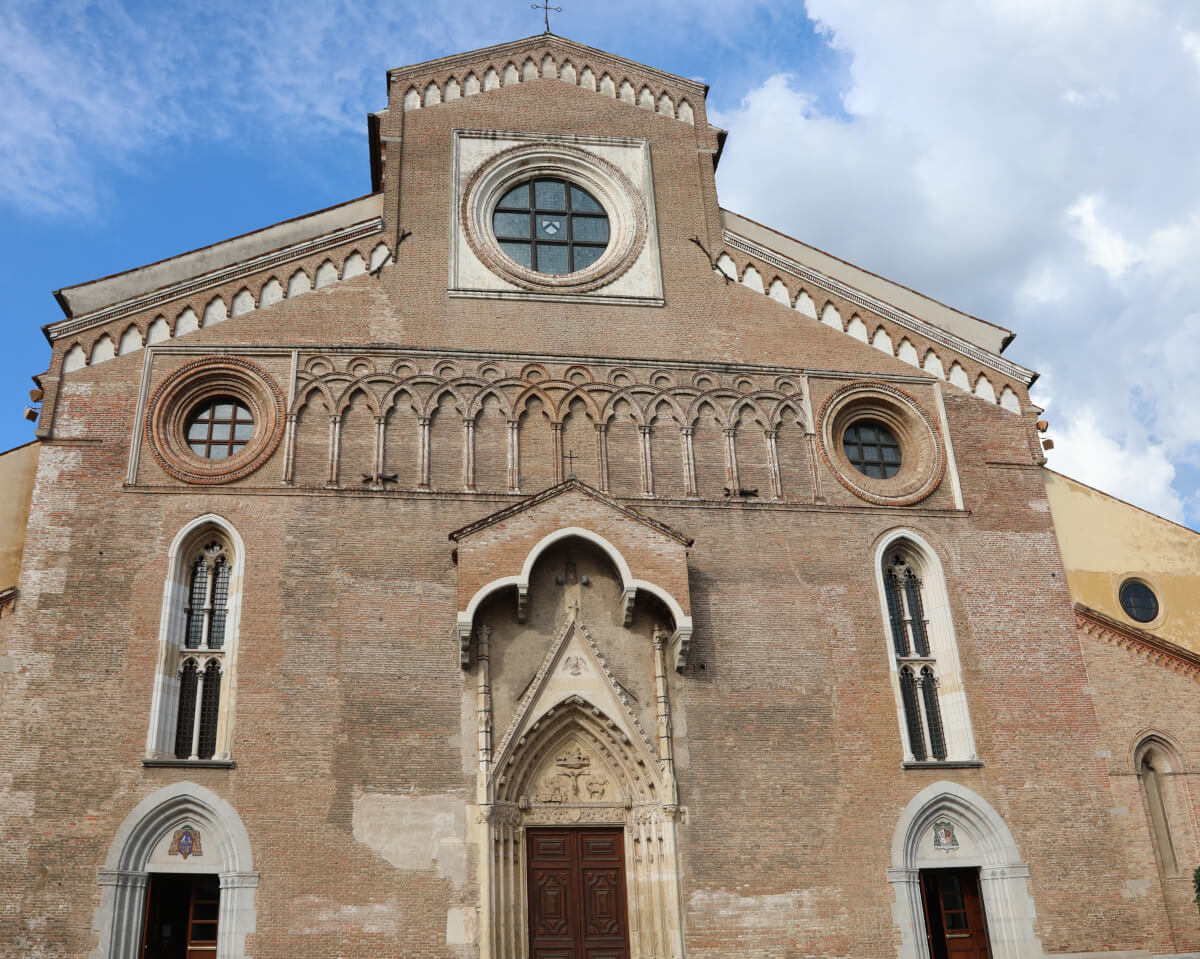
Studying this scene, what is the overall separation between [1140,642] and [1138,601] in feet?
5.12

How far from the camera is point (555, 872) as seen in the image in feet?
50.9

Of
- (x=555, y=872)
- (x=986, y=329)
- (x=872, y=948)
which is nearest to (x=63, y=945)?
(x=555, y=872)

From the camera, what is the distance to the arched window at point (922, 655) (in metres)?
16.7

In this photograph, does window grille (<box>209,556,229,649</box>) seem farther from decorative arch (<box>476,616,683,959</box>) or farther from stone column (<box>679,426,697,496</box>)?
stone column (<box>679,426,697,496</box>)

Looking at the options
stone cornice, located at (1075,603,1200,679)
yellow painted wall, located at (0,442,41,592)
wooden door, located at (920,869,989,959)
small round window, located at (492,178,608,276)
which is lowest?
wooden door, located at (920,869,989,959)

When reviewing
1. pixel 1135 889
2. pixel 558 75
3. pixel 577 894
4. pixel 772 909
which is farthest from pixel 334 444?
pixel 1135 889

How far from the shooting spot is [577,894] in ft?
50.7

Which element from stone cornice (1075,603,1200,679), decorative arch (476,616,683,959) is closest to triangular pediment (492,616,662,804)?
decorative arch (476,616,683,959)

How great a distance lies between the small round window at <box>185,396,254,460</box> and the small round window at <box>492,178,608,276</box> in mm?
5134

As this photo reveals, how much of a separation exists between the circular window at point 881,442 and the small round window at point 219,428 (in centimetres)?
888

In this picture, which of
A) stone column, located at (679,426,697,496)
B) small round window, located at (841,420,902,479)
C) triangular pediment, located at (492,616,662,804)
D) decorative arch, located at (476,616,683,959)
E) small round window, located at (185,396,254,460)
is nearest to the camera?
decorative arch, located at (476,616,683,959)

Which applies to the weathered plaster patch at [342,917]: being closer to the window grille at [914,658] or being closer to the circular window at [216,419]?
the circular window at [216,419]

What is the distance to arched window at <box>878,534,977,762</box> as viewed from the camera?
1669 cm

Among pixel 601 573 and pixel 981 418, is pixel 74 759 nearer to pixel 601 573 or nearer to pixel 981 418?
pixel 601 573
